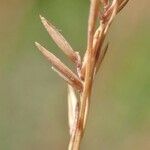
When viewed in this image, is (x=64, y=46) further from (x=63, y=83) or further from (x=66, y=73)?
(x=63, y=83)

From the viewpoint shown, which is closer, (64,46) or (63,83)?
(64,46)

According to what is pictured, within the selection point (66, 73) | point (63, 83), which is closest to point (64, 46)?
point (66, 73)

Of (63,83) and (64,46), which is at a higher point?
(64,46)

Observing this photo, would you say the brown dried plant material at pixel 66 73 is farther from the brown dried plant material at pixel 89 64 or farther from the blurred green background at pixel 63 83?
the blurred green background at pixel 63 83

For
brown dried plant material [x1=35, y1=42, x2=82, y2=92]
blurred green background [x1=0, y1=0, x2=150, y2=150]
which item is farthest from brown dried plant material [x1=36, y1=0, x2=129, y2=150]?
blurred green background [x1=0, y1=0, x2=150, y2=150]

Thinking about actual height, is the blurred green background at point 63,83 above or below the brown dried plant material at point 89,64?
below

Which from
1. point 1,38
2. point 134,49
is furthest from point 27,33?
point 134,49

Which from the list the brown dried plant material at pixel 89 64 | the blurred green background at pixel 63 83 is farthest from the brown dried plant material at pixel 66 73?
the blurred green background at pixel 63 83

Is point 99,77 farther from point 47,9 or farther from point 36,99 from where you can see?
point 47,9
